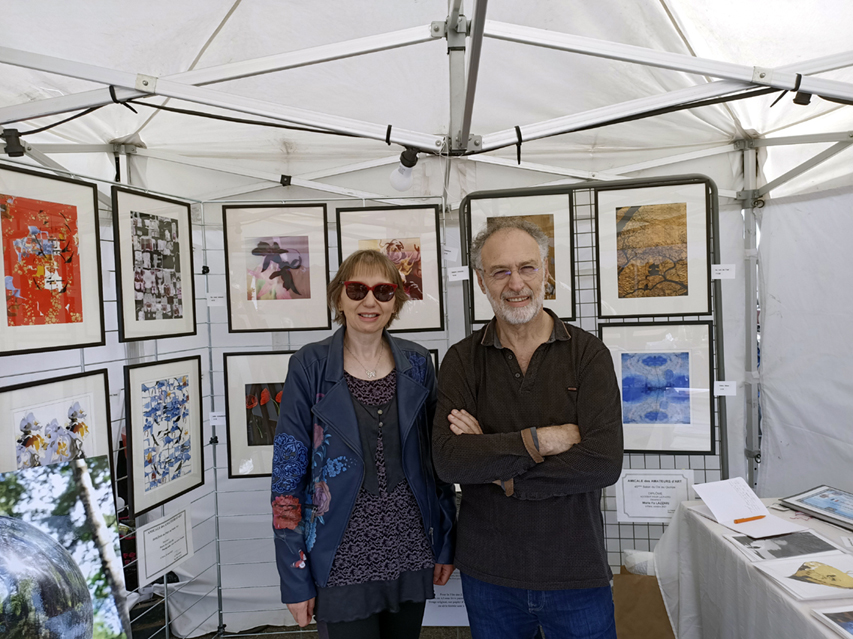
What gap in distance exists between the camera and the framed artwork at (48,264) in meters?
1.71

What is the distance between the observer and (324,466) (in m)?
1.65

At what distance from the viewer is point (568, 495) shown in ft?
5.11

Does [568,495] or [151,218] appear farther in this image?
[151,218]

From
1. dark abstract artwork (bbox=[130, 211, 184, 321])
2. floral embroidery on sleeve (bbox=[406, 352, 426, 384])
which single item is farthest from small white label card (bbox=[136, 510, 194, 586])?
floral embroidery on sleeve (bbox=[406, 352, 426, 384])

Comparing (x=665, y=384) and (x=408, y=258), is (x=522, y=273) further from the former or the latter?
(x=665, y=384)

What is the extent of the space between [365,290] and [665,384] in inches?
60.5

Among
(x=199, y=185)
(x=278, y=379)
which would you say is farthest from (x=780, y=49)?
(x=199, y=185)

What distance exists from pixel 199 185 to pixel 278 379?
4.38 feet

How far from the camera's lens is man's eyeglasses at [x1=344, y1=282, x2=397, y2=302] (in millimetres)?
1733

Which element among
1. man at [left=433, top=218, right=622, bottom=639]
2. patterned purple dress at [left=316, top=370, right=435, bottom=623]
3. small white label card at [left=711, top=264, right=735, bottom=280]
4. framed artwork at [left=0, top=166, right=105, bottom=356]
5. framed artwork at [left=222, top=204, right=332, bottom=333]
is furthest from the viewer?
framed artwork at [left=222, top=204, right=332, bottom=333]

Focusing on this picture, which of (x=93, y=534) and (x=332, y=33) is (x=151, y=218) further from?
(x=93, y=534)

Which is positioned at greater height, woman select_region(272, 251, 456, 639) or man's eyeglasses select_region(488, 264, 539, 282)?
man's eyeglasses select_region(488, 264, 539, 282)

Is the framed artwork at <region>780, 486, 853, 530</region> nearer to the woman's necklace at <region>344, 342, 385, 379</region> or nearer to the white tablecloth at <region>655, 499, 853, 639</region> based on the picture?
the white tablecloth at <region>655, 499, 853, 639</region>

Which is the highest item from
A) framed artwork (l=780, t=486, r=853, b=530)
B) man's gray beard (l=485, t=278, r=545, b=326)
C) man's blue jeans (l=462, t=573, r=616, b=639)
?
man's gray beard (l=485, t=278, r=545, b=326)
